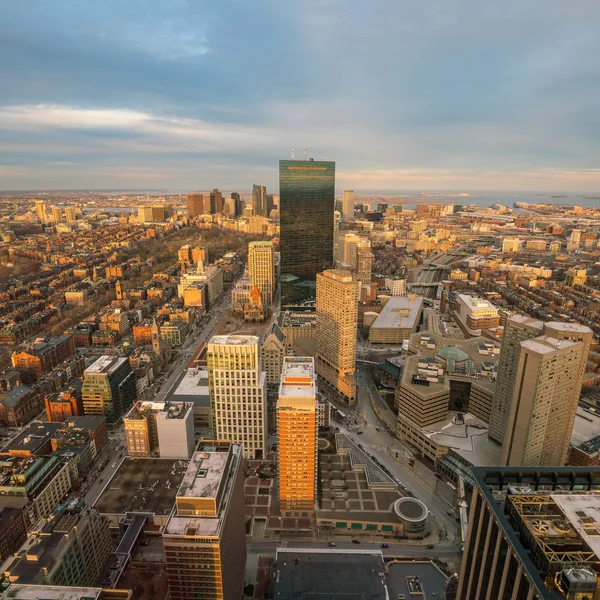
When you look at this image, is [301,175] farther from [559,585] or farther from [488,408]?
[559,585]

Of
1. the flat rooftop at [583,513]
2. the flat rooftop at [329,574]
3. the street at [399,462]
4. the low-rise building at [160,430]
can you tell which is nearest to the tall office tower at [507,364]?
the street at [399,462]

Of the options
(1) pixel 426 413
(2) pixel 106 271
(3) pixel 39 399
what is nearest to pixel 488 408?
(1) pixel 426 413

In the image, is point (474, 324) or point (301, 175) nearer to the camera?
point (474, 324)

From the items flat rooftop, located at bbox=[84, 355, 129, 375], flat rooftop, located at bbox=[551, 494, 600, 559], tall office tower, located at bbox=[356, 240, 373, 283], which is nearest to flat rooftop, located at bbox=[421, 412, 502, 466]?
flat rooftop, located at bbox=[551, 494, 600, 559]

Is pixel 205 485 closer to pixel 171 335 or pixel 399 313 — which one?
pixel 171 335

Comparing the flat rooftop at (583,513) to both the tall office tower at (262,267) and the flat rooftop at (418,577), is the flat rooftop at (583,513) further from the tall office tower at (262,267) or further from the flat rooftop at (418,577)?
the tall office tower at (262,267)

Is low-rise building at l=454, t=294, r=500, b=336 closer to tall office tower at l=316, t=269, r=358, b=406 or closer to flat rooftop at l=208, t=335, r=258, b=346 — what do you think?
tall office tower at l=316, t=269, r=358, b=406

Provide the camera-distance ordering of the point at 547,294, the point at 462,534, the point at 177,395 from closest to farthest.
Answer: the point at 462,534 < the point at 177,395 < the point at 547,294

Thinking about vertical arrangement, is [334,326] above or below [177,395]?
above
